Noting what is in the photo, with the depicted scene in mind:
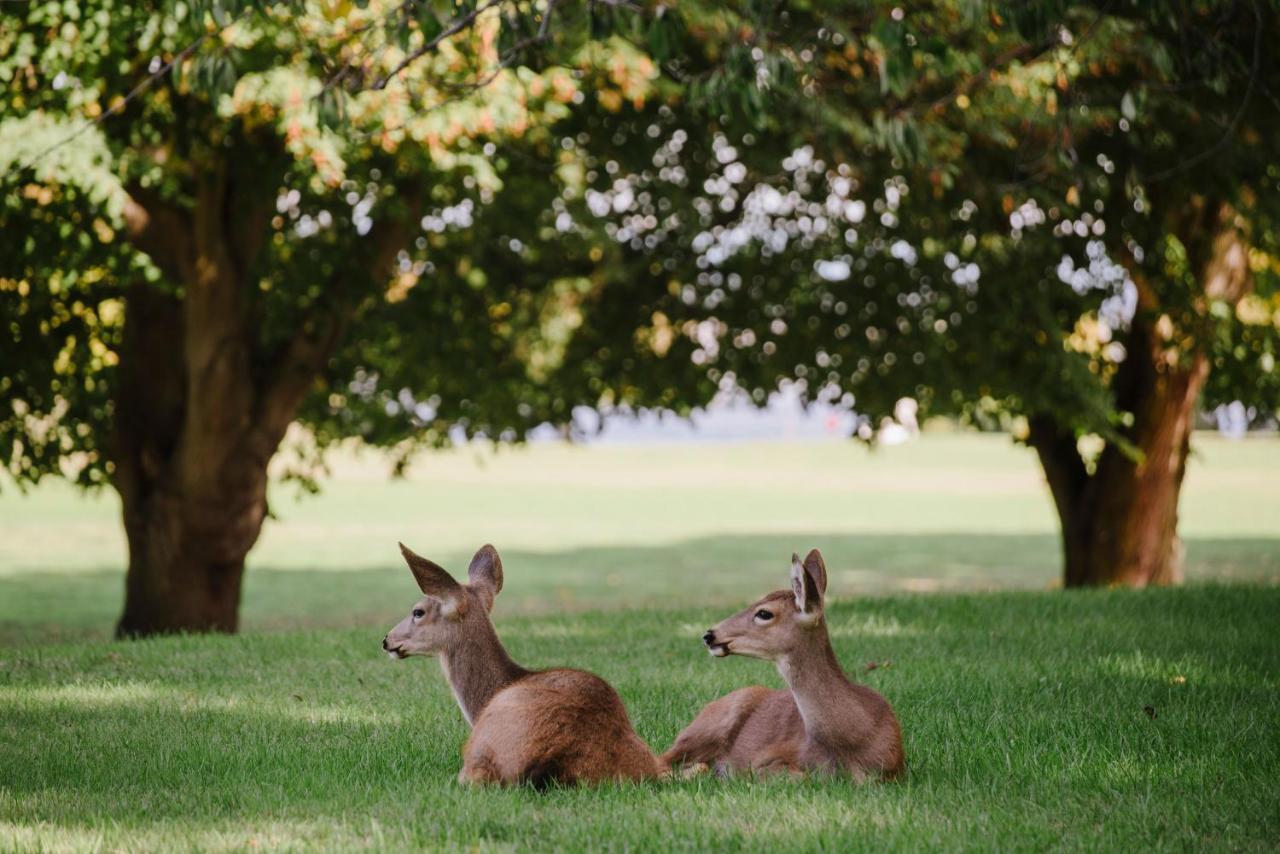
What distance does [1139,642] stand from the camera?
10477 mm

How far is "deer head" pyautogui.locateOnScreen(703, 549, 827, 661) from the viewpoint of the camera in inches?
253

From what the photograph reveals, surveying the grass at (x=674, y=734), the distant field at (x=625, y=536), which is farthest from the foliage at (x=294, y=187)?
the grass at (x=674, y=734)

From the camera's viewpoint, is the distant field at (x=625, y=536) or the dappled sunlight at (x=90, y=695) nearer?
the dappled sunlight at (x=90, y=695)

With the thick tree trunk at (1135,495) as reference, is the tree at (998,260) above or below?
above

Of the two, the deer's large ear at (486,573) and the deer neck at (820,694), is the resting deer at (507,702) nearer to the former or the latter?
the deer's large ear at (486,573)

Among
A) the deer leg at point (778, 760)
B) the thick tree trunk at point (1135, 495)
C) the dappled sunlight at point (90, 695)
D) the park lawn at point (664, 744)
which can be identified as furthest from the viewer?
the thick tree trunk at point (1135, 495)

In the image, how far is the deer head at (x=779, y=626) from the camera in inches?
253

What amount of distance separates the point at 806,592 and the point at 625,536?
99.1 ft

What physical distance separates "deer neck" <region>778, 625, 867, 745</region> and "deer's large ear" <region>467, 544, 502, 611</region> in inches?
53.8

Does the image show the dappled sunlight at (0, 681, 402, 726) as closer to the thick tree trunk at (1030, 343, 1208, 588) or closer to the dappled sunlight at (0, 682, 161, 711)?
the dappled sunlight at (0, 682, 161, 711)

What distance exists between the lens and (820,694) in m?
6.44

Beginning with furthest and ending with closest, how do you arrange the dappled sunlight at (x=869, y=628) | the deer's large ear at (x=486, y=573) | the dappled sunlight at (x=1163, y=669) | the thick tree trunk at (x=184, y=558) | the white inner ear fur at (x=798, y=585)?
the thick tree trunk at (x=184, y=558)
the dappled sunlight at (x=869, y=628)
the dappled sunlight at (x=1163, y=669)
the deer's large ear at (x=486, y=573)
the white inner ear fur at (x=798, y=585)

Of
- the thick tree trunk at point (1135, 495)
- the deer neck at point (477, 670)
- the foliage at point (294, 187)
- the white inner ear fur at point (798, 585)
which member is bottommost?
the deer neck at point (477, 670)

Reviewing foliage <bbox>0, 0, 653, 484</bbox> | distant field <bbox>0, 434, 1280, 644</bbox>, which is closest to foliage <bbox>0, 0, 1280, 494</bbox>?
foliage <bbox>0, 0, 653, 484</bbox>
